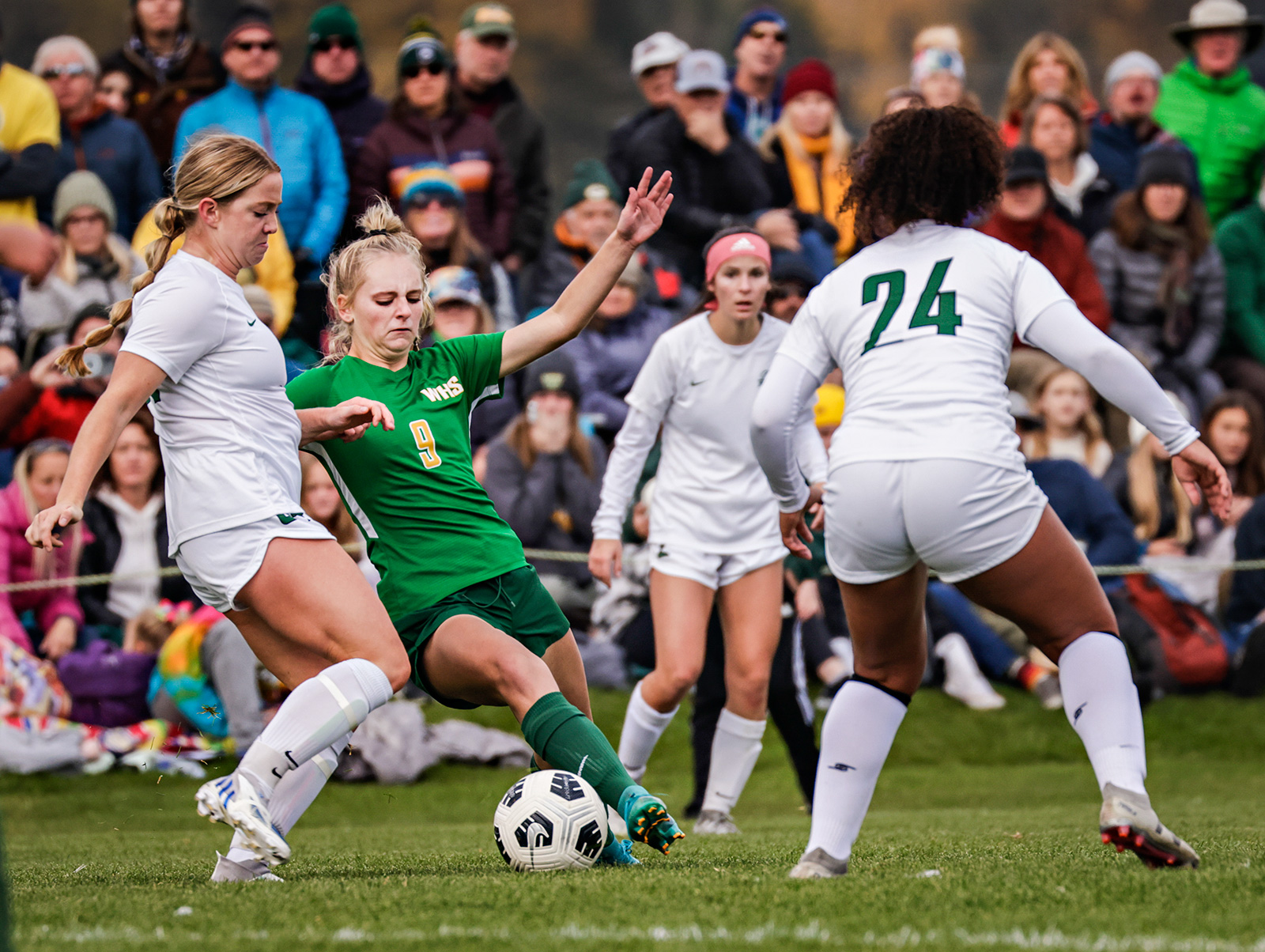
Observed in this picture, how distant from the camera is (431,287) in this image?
36.2 ft

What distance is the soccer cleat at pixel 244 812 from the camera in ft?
14.0

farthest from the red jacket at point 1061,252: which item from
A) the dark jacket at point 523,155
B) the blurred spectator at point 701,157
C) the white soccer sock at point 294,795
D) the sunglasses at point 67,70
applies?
the white soccer sock at point 294,795

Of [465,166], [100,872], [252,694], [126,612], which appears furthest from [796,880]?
[465,166]

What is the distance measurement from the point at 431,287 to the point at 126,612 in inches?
120

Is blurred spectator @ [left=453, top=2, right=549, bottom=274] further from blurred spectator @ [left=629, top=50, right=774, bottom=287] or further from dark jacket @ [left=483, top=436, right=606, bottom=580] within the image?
dark jacket @ [left=483, top=436, right=606, bottom=580]

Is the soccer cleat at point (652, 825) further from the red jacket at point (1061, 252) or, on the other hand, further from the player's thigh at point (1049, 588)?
the red jacket at point (1061, 252)

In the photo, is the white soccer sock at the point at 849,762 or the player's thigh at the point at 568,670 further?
the player's thigh at the point at 568,670

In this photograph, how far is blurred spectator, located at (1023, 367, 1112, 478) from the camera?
38.2ft

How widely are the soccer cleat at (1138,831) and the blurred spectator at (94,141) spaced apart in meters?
9.44

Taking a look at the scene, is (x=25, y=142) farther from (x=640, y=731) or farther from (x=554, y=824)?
(x=554, y=824)

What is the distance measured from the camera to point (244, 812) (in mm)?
4273

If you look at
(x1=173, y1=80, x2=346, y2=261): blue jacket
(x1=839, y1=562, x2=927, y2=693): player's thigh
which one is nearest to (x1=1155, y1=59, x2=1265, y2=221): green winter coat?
(x1=173, y1=80, x2=346, y2=261): blue jacket

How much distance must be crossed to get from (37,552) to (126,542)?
0.56 metres

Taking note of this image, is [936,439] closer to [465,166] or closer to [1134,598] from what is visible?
[1134,598]
